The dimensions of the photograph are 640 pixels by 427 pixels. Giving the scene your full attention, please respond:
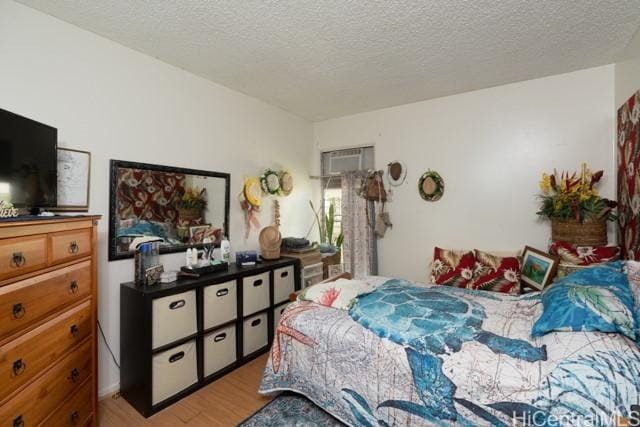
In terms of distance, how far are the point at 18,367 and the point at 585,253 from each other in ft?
11.4

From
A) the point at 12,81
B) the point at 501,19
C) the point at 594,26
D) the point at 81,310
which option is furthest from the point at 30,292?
the point at 594,26

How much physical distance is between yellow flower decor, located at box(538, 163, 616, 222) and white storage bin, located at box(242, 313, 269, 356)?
8.96ft

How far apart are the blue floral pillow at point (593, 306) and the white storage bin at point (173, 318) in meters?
2.21

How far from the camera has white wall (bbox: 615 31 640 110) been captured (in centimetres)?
199

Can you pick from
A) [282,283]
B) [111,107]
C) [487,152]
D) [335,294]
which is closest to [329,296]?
[335,294]

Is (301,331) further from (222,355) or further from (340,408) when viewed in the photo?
(222,355)

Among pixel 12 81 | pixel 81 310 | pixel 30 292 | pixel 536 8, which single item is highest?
pixel 536 8

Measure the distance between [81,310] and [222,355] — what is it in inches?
46.4

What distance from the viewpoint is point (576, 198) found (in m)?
2.33

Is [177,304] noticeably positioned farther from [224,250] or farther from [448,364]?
[448,364]

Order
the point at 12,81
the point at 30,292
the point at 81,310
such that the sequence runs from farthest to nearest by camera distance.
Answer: the point at 12,81 < the point at 81,310 < the point at 30,292

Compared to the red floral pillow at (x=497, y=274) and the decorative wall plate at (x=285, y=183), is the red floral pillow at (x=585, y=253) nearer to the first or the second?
the red floral pillow at (x=497, y=274)

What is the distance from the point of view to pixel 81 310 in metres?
1.59

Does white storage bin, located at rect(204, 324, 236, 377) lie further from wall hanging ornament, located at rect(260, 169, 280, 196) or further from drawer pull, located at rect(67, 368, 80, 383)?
wall hanging ornament, located at rect(260, 169, 280, 196)
